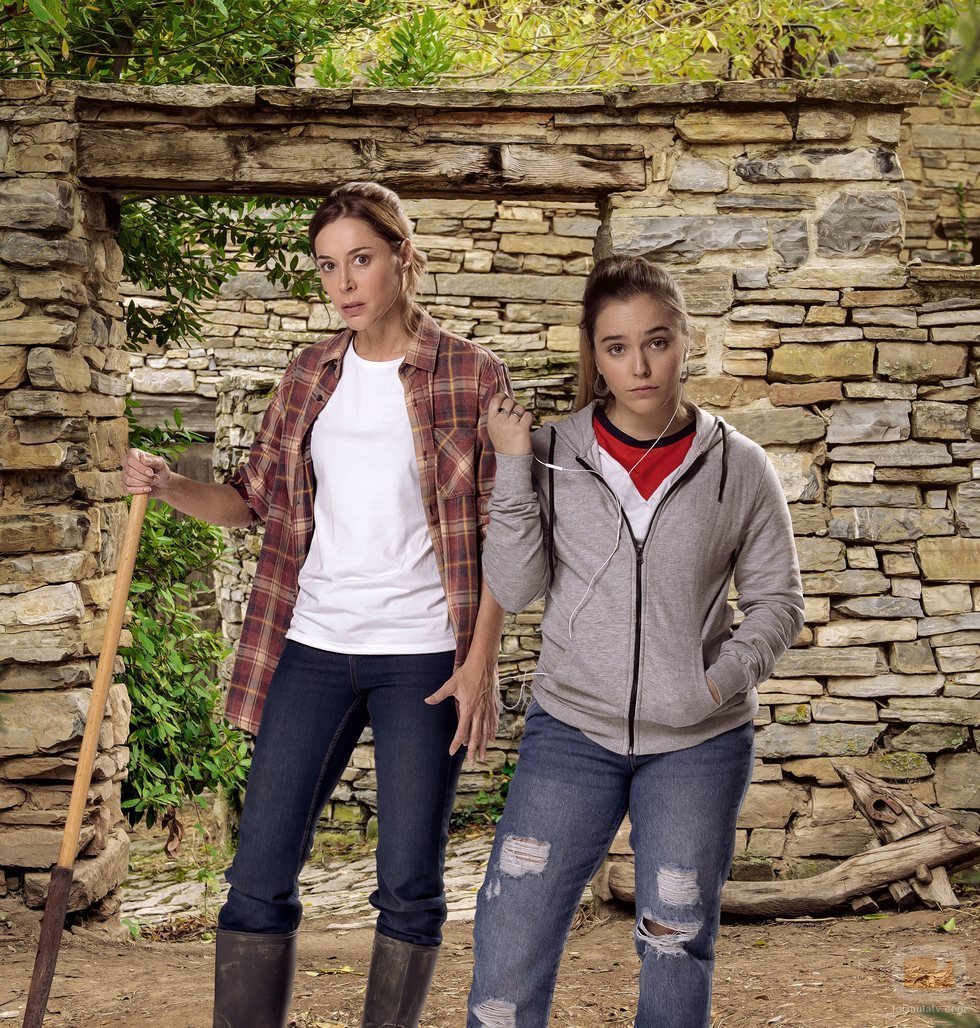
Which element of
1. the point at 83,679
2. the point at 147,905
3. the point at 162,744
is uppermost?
the point at 83,679

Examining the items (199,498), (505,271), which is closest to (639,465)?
(199,498)

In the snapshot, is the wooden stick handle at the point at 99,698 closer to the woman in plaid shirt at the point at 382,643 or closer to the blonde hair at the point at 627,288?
the woman in plaid shirt at the point at 382,643

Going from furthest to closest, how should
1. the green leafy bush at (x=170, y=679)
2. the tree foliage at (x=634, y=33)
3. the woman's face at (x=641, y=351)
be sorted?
the tree foliage at (x=634, y=33) < the green leafy bush at (x=170, y=679) < the woman's face at (x=641, y=351)

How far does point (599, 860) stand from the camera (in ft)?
6.31

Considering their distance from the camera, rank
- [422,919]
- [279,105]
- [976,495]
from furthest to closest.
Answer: [976,495]
[279,105]
[422,919]

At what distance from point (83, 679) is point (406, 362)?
6.90ft

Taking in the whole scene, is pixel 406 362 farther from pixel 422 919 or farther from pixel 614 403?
pixel 422 919

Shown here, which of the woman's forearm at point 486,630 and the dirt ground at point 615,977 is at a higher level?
the woman's forearm at point 486,630

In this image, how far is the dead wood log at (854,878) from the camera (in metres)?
3.71

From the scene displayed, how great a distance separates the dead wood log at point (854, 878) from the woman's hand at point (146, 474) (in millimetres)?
2391

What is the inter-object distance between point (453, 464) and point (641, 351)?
442 millimetres

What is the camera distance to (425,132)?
3.66 metres

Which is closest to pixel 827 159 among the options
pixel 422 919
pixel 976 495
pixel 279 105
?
pixel 976 495

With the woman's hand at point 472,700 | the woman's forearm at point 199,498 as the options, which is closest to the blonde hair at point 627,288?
the woman's hand at point 472,700
